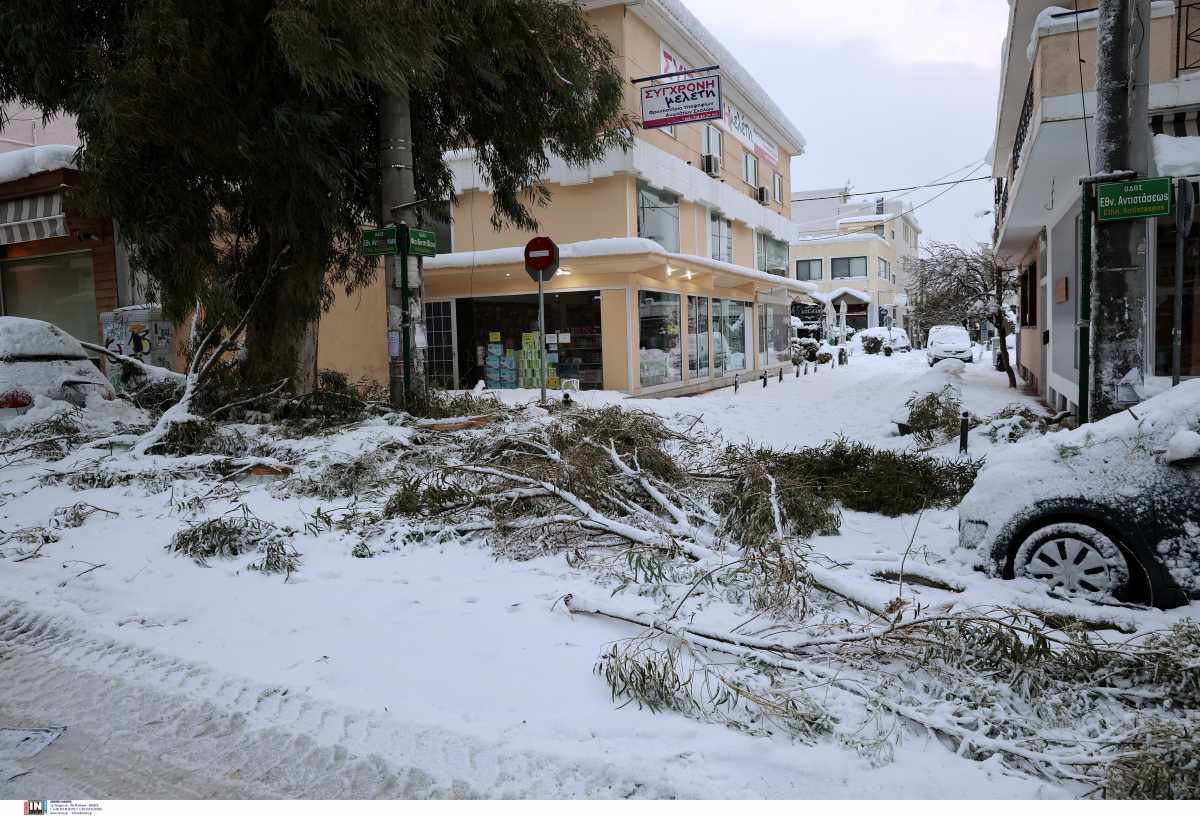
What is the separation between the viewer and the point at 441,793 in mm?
2643

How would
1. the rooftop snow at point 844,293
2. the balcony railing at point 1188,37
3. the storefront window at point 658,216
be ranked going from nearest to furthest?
the balcony railing at point 1188,37 → the storefront window at point 658,216 → the rooftop snow at point 844,293

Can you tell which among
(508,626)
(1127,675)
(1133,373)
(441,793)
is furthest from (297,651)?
(1133,373)

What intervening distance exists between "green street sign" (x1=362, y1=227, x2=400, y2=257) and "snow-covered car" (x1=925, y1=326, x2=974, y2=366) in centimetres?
2327

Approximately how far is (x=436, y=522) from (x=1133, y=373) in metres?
5.82

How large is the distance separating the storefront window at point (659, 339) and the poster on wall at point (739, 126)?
476 cm

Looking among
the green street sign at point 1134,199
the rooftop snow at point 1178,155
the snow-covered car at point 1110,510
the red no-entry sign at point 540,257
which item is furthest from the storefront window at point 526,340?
the snow-covered car at point 1110,510

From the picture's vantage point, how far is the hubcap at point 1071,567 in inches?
162

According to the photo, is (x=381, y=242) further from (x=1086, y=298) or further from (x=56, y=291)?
(x=56, y=291)

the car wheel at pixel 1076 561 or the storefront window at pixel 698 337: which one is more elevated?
the storefront window at pixel 698 337

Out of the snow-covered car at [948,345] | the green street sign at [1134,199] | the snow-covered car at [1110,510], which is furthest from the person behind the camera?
the snow-covered car at [948,345]

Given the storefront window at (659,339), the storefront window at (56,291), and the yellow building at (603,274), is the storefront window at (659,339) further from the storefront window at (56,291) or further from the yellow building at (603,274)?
the storefront window at (56,291)

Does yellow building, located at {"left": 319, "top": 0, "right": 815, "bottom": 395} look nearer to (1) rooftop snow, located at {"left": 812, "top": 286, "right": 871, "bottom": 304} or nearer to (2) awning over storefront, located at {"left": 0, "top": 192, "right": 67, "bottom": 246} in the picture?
(2) awning over storefront, located at {"left": 0, "top": 192, "right": 67, "bottom": 246}

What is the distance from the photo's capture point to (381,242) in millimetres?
10055

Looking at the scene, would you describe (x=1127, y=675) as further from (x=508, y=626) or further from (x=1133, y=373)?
(x=1133, y=373)
